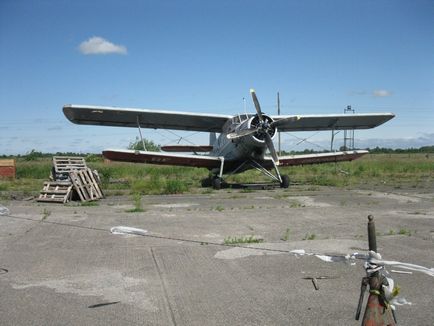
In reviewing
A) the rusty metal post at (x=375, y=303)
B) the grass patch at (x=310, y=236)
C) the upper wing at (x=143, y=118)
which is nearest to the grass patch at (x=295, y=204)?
the grass patch at (x=310, y=236)

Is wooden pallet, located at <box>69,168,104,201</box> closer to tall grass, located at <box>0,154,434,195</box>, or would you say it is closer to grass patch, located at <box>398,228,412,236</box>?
tall grass, located at <box>0,154,434,195</box>

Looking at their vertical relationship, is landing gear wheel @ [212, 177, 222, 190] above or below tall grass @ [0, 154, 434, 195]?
above

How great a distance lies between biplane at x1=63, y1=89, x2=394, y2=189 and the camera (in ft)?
63.1

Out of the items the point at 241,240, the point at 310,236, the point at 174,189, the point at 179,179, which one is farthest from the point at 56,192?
the point at 179,179

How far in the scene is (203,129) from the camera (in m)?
23.8

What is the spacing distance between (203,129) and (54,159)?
8558mm

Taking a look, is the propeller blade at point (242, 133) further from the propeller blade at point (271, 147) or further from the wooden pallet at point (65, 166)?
the wooden pallet at point (65, 166)

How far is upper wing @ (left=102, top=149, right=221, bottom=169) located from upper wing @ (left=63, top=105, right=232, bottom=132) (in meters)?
1.93

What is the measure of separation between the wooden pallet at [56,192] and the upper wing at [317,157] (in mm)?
10947

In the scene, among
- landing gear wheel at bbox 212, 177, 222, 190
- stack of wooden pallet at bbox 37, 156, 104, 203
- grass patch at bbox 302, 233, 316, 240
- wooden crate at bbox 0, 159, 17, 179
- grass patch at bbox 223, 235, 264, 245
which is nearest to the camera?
grass patch at bbox 223, 235, 264, 245

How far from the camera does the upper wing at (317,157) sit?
2248 cm

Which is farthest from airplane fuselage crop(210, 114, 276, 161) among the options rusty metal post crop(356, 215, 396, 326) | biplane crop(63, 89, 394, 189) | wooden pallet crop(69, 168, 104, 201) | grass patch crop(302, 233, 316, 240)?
rusty metal post crop(356, 215, 396, 326)

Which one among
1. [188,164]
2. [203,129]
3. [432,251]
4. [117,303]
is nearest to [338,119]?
[203,129]

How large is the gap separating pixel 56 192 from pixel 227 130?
955 centimetres
